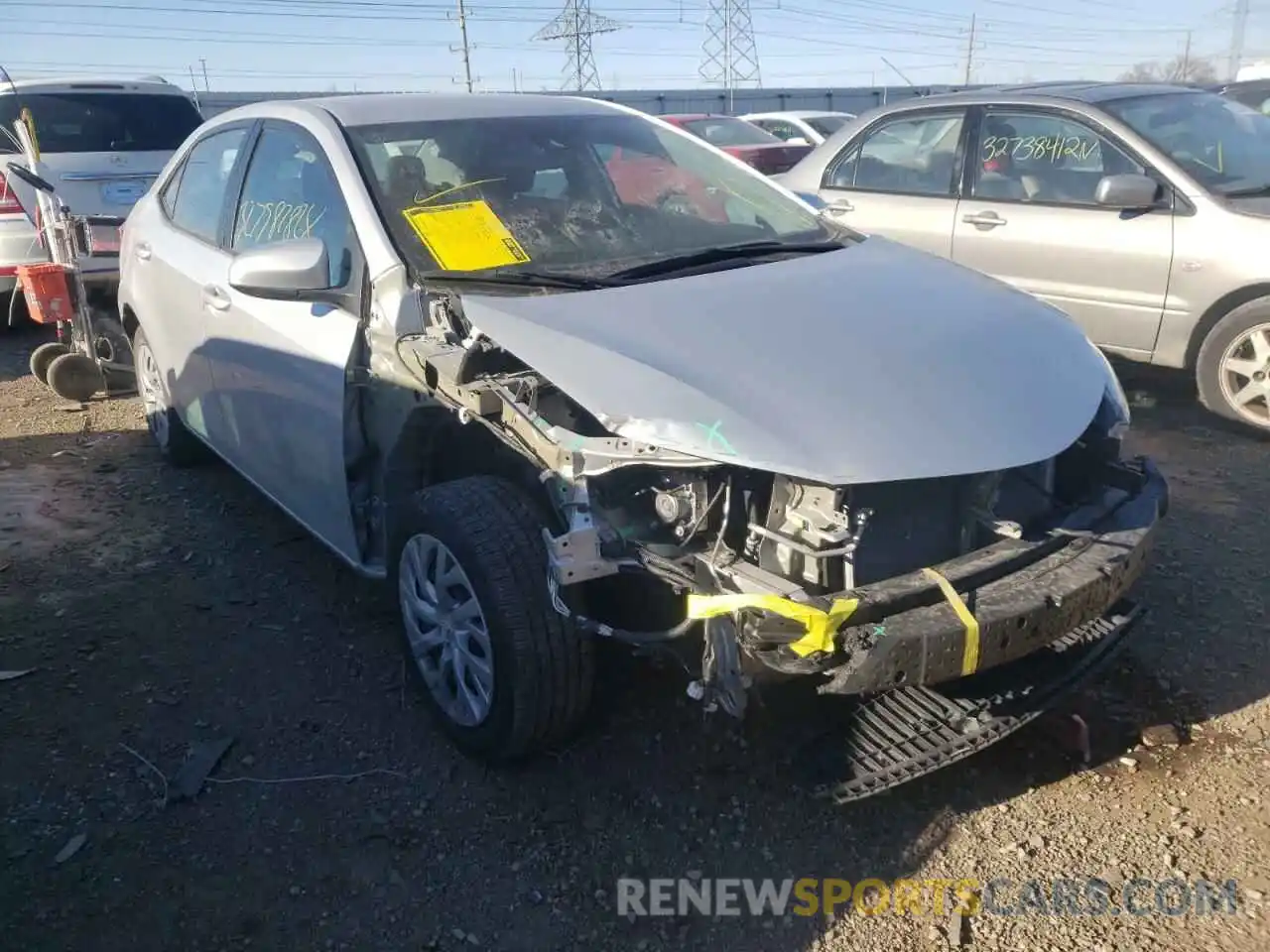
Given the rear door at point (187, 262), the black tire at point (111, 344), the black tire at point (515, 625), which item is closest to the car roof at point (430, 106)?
the rear door at point (187, 262)

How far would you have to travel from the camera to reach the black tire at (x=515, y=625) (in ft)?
8.58

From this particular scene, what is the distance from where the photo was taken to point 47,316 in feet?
21.0

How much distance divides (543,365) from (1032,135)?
430cm

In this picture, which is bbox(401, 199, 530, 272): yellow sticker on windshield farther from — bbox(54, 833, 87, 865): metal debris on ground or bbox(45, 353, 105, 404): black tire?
bbox(45, 353, 105, 404): black tire

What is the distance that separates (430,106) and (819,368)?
6.43 ft

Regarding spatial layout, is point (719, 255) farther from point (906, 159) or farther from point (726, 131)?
point (726, 131)

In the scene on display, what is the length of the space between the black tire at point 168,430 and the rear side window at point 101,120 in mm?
3797

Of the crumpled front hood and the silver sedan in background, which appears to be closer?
the crumpled front hood

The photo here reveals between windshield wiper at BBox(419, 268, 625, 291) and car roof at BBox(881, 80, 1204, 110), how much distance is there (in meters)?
3.84

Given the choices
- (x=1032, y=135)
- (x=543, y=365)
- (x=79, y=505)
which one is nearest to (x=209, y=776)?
(x=543, y=365)

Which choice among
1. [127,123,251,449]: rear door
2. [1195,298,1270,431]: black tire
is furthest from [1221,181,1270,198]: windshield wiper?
[127,123,251,449]: rear door

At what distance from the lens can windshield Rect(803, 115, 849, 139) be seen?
18.4 meters

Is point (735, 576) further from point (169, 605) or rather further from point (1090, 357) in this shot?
point (169, 605)

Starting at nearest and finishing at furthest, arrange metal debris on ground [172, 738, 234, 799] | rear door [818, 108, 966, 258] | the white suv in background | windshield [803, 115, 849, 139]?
metal debris on ground [172, 738, 234, 799] → rear door [818, 108, 966, 258] → the white suv in background → windshield [803, 115, 849, 139]
